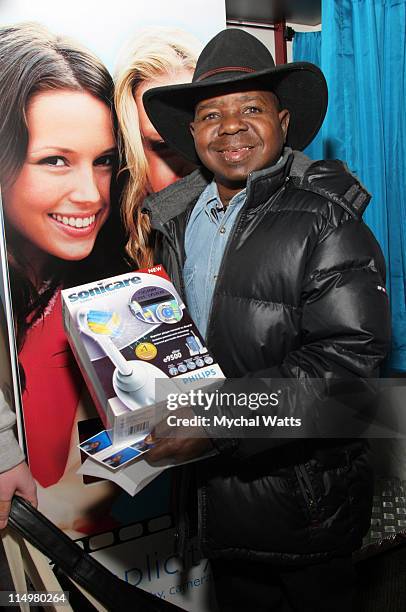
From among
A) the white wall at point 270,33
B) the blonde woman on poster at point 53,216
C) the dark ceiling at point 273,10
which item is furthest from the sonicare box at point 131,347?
the white wall at point 270,33

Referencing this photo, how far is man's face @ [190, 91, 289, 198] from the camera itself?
1.17m

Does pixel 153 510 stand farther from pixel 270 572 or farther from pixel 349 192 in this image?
pixel 349 192

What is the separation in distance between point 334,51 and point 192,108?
709 millimetres

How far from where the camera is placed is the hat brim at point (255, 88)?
1175 millimetres

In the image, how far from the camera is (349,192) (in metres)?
1.09

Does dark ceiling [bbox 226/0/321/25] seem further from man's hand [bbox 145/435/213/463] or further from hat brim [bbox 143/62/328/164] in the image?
man's hand [bbox 145/435/213/463]

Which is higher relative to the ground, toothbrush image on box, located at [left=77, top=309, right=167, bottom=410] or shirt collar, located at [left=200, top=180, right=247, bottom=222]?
shirt collar, located at [left=200, top=180, right=247, bottom=222]

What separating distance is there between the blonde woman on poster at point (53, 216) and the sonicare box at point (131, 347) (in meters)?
0.38

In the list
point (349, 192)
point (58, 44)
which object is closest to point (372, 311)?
point (349, 192)

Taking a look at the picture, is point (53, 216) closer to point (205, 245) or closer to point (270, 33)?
point (205, 245)

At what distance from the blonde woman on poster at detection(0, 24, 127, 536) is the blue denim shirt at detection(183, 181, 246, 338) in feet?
1.08

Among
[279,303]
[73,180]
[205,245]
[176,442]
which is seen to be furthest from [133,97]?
[176,442]

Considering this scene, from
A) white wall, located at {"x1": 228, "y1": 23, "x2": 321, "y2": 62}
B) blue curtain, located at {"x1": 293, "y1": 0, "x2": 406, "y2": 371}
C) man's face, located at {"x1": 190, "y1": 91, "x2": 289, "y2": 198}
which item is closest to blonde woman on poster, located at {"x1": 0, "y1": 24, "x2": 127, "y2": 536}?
man's face, located at {"x1": 190, "y1": 91, "x2": 289, "y2": 198}

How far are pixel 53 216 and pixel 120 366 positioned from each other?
616mm
